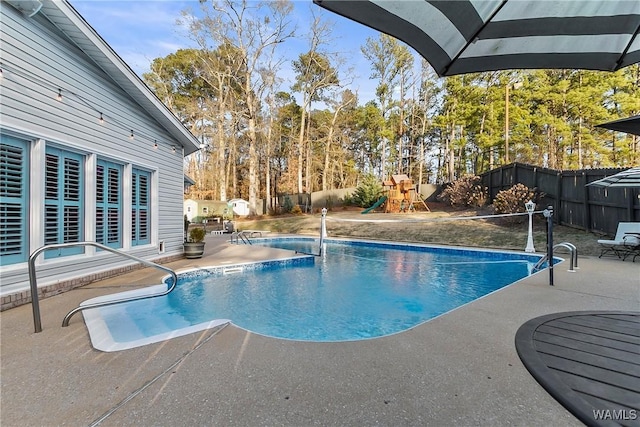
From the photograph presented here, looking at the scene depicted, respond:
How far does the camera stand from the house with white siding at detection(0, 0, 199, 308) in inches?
146

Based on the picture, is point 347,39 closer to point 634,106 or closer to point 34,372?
point 634,106

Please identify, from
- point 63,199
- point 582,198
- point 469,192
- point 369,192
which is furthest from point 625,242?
point 369,192

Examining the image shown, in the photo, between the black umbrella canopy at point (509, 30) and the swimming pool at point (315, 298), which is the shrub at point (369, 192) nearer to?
the swimming pool at point (315, 298)

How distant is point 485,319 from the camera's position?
315 centimetres

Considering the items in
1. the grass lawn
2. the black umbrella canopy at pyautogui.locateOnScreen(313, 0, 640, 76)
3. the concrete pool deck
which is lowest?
the concrete pool deck

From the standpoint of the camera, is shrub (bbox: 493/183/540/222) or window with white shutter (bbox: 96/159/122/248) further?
shrub (bbox: 493/183/540/222)

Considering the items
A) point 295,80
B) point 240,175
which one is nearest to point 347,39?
point 295,80

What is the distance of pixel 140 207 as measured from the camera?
6.38 m

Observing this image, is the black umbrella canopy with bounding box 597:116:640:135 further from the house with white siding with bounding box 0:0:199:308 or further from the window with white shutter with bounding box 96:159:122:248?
the window with white shutter with bounding box 96:159:122:248

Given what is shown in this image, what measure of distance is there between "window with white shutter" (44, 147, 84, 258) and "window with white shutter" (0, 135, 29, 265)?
29 cm

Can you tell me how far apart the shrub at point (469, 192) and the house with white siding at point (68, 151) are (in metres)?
13.8

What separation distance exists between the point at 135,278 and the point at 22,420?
392 cm

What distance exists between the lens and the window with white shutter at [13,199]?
143 inches

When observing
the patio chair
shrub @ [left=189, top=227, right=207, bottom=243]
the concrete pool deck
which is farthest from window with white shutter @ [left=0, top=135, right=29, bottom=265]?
the patio chair
